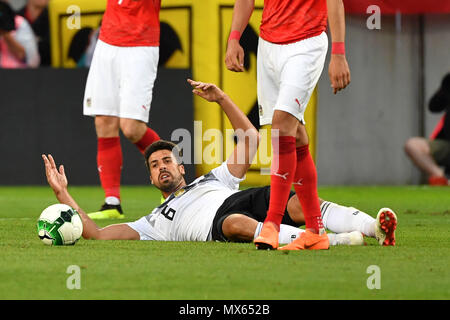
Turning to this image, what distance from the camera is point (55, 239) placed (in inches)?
204

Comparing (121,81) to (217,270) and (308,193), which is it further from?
(217,270)

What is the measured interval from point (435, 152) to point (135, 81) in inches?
244

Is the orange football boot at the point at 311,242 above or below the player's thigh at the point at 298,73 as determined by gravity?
below

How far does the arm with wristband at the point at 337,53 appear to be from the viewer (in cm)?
483

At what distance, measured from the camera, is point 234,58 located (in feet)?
16.9

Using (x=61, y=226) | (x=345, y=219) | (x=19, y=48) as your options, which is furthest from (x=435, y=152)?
(x=61, y=226)

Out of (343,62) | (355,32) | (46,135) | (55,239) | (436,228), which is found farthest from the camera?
(355,32)

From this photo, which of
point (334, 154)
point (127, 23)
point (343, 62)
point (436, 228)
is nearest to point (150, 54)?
point (127, 23)

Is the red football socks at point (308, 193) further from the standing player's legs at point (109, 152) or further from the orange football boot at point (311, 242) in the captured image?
the standing player's legs at point (109, 152)

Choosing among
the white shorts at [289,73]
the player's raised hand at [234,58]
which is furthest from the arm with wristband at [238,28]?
the white shorts at [289,73]

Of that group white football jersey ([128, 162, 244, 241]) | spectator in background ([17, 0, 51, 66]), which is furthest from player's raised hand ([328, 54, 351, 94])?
spectator in background ([17, 0, 51, 66])

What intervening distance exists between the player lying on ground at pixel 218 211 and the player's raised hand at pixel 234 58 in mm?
155

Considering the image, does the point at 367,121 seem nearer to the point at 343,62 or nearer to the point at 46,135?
the point at 46,135
